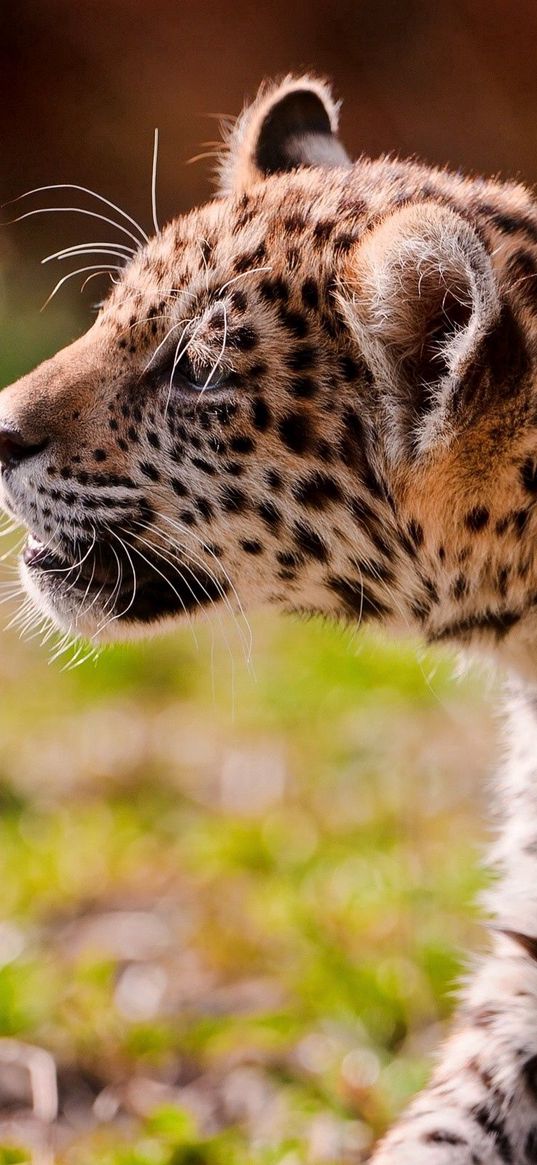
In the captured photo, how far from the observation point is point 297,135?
3555 mm

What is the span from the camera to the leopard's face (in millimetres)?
2695

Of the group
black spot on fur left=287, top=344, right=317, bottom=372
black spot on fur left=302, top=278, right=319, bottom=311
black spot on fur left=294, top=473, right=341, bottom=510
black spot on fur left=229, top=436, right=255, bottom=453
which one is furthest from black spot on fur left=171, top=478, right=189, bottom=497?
black spot on fur left=302, top=278, right=319, bottom=311

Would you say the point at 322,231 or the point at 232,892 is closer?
the point at 322,231

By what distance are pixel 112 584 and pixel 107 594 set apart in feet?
0.08

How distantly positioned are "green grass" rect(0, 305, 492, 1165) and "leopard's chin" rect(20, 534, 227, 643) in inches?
12.5

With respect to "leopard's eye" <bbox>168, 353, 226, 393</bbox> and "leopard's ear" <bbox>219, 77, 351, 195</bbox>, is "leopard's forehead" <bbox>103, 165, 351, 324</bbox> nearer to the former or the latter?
"leopard's eye" <bbox>168, 353, 226, 393</bbox>

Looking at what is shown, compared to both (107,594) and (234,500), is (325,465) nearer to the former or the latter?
(234,500)

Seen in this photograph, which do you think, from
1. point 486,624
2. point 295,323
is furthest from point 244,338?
point 486,624

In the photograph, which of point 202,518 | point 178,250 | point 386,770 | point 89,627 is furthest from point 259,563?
point 386,770

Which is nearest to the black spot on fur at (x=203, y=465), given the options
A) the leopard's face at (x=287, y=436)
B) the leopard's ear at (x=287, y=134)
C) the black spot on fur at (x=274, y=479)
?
the leopard's face at (x=287, y=436)

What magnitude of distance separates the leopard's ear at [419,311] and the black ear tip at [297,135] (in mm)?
821

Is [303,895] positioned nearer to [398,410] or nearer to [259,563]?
[259,563]

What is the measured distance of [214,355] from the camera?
9.34 ft

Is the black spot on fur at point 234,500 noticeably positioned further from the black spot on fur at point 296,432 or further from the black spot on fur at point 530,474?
the black spot on fur at point 530,474
